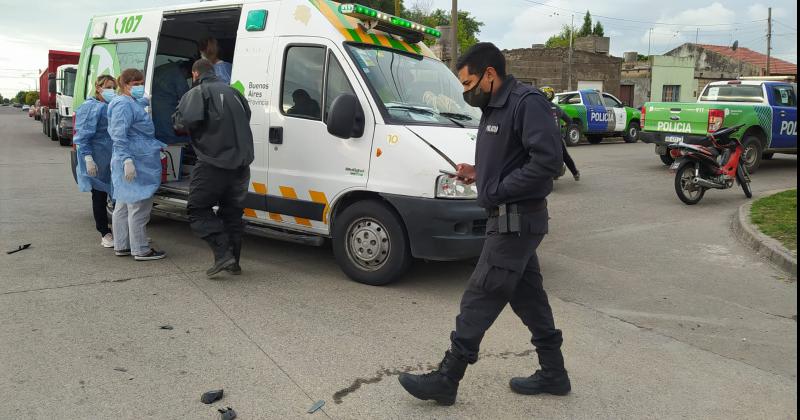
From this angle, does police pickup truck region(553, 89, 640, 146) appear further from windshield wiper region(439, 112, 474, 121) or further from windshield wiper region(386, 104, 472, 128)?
windshield wiper region(386, 104, 472, 128)

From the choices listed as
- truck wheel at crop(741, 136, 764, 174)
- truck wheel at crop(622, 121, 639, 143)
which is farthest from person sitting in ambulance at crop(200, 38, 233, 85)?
truck wheel at crop(622, 121, 639, 143)

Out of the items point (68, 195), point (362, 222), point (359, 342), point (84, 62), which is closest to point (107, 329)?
point (359, 342)

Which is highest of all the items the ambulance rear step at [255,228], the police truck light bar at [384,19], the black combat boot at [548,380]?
the police truck light bar at [384,19]

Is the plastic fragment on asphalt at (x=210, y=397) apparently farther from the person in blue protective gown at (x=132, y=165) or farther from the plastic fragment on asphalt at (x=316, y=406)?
the person in blue protective gown at (x=132, y=165)

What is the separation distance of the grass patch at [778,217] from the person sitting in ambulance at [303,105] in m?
5.24

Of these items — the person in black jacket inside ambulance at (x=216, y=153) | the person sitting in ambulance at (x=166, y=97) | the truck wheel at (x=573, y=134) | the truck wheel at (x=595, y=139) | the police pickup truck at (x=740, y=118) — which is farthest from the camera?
the truck wheel at (x=595, y=139)

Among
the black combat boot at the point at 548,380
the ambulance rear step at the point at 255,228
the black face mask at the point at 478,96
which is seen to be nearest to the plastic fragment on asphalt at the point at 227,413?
the black combat boot at the point at 548,380

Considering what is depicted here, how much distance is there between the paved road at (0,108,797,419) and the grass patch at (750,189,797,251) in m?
0.48

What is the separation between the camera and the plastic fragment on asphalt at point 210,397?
3.46 metres

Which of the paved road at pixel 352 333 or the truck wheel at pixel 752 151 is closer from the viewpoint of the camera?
the paved road at pixel 352 333

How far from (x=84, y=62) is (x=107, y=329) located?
5.10 m

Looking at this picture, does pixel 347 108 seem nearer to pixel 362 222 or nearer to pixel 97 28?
pixel 362 222

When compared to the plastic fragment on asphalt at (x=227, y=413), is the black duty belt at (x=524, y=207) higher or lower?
higher

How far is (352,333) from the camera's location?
14.8 ft
